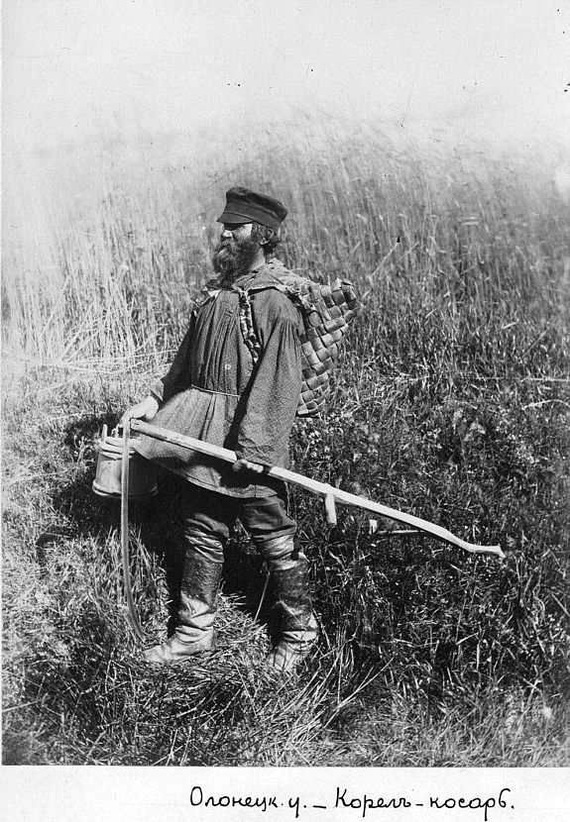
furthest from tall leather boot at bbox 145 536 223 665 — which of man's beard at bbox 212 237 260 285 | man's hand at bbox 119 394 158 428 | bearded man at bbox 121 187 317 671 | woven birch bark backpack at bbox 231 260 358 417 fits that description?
man's beard at bbox 212 237 260 285

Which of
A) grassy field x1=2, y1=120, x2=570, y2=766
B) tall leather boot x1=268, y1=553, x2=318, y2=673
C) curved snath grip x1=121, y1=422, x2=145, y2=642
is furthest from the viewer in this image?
tall leather boot x1=268, y1=553, x2=318, y2=673

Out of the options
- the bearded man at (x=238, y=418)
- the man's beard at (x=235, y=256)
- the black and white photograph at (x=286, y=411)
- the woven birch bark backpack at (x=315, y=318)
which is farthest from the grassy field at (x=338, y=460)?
the man's beard at (x=235, y=256)

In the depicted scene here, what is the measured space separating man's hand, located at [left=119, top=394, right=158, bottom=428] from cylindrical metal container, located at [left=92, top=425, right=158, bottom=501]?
0.39 ft

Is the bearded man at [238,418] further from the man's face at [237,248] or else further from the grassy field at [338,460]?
the grassy field at [338,460]

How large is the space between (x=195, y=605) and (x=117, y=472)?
77 cm

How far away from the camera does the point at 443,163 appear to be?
15.3ft

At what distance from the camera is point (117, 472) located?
4.15m

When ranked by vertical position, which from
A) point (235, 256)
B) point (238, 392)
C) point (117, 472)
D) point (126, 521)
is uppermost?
point (235, 256)

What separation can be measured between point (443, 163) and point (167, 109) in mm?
1511

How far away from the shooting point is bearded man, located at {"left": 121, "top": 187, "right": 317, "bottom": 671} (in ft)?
12.9

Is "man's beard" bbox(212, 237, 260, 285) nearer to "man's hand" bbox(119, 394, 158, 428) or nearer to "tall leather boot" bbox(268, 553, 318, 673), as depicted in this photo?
"man's hand" bbox(119, 394, 158, 428)

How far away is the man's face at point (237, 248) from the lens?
13.5 feet

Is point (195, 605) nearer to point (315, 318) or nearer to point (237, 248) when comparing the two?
point (315, 318)

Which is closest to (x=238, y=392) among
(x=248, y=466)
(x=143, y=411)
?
(x=248, y=466)
